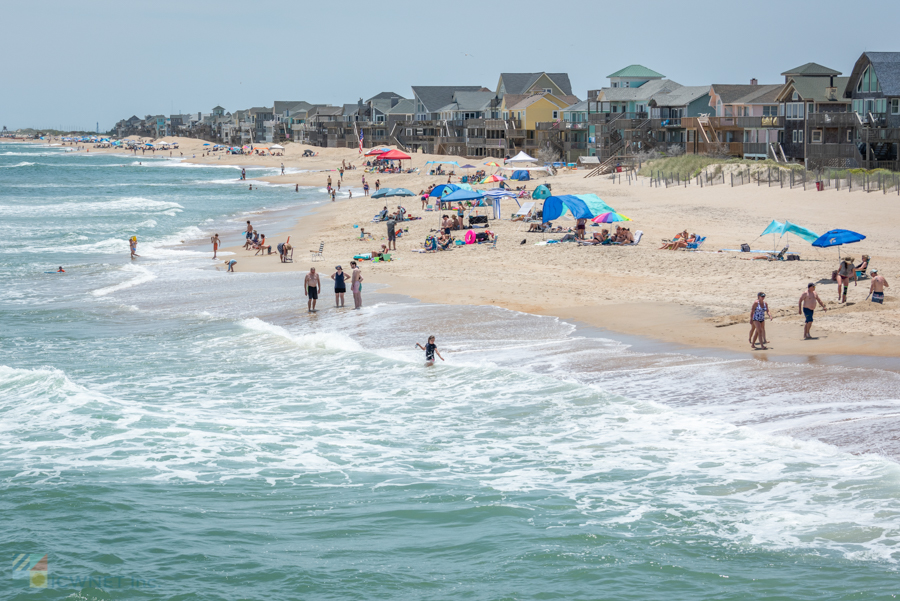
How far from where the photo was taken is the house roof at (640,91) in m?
81.7

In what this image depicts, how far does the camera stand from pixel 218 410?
624 inches

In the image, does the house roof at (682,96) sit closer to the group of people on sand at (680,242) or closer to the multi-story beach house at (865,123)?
the multi-story beach house at (865,123)

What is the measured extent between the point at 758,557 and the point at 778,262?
1901 centimetres

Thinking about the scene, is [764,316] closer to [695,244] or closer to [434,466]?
[434,466]

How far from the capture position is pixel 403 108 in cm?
13362

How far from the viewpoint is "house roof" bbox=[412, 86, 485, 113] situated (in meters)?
122

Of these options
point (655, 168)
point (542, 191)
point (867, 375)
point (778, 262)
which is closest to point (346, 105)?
point (655, 168)

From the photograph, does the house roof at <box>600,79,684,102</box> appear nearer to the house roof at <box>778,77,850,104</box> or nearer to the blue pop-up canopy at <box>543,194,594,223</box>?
the house roof at <box>778,77,850,104</box>

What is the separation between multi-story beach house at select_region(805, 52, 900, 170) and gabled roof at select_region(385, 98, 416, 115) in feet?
275

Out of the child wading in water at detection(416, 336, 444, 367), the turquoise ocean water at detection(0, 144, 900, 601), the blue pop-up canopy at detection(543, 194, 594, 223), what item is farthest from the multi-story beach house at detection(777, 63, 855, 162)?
the child wading in water at detection(416, 336, 444, 367)

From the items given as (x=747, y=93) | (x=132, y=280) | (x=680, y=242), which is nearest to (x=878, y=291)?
(x=680, y=242)

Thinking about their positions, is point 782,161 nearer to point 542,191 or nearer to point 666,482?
point 542,191
